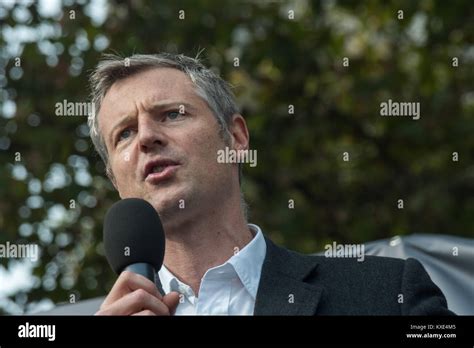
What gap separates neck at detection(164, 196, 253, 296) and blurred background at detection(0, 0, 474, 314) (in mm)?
3160

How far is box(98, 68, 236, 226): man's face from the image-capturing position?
343 cm

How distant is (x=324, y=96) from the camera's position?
809 cm

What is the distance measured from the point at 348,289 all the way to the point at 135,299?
0.94m

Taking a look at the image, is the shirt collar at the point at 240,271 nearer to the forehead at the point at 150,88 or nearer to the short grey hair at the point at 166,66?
the short grey hair at the point at 166,66

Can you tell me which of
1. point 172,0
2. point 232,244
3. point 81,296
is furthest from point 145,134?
point 172,0

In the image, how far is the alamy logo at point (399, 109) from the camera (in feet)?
25.1

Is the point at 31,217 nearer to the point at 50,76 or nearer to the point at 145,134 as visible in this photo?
the point at 50,76

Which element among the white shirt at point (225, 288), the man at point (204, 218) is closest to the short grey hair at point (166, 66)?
the man at point (204, 218)

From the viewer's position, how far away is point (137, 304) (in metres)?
2.65

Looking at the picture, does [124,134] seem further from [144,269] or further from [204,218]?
[144,269]
